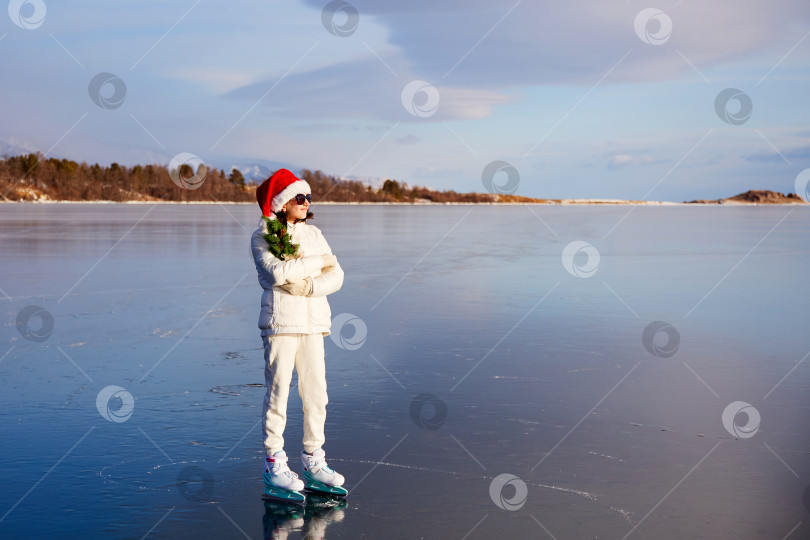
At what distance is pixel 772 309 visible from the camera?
12531 mm

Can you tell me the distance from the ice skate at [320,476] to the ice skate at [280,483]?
12 centimetres

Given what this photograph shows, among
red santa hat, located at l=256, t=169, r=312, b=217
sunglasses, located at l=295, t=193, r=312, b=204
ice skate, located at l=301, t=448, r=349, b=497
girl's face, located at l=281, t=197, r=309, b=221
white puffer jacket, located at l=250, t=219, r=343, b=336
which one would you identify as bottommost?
ice skate, located at l=301, t=448, r=349, b=497

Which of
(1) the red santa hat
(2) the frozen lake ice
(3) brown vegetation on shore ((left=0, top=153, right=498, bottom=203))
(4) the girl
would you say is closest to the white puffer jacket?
(4) the girl

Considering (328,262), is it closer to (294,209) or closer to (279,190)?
(294,209)

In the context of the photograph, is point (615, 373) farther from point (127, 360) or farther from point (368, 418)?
point (127, 360)

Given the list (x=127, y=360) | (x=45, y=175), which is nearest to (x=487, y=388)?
(x=127, y=360)

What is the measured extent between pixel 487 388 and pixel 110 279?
34.5 feet

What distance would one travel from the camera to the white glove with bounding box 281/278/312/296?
16.1 feet

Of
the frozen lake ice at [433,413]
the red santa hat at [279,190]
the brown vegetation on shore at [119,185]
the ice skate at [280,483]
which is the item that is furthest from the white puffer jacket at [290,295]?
the brown vegetation on shore at [119,185]

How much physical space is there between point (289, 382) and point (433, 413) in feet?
6.35

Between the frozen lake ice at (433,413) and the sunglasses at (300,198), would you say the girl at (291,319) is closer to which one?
the sunglasses at (300,198)

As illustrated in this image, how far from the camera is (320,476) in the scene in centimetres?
489

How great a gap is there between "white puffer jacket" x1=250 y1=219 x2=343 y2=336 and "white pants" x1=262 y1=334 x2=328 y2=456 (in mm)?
76

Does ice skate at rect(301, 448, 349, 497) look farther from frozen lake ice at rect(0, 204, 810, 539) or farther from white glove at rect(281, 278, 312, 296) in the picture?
white glove at rect(281, 278, 312, 296)
